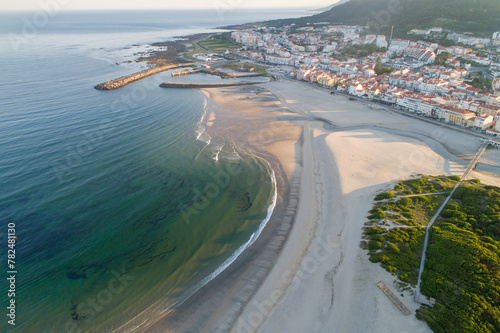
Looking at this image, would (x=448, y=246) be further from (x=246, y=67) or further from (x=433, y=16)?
(x=433, y=16)

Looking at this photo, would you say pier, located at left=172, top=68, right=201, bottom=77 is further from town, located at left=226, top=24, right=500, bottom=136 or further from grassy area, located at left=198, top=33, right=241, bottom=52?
grassy area, located at left=198, top=33, right=241, bottom=52

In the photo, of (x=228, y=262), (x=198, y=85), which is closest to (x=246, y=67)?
(x=198, y=85)

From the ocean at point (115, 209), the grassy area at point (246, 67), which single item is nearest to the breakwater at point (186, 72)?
the grassy area at point (246, 67)

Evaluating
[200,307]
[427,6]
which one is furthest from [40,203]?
[427,6]

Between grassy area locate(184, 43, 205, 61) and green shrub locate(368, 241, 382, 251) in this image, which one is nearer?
green shrub locate(368, 241, 382, 251)

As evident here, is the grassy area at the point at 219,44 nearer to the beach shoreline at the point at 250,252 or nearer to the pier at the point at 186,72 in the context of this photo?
the pier at the point at 186,72

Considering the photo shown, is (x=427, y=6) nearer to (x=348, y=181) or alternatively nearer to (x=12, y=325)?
(x=348, y=181)

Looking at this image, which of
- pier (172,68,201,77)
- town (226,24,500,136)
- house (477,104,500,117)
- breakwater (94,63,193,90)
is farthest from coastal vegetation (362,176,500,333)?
pier (172,68,201,77)
